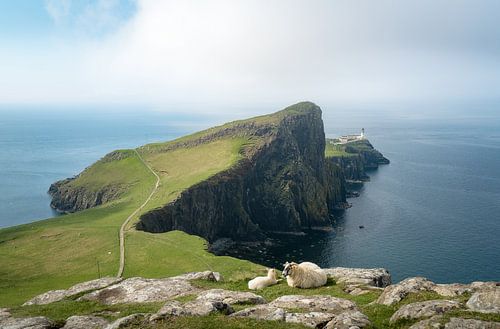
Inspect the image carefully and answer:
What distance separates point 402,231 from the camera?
12006cm

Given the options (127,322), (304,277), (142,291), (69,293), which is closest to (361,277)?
(304,277)

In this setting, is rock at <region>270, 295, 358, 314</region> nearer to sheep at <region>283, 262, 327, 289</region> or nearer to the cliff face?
sheep at <region>283, 262, 327, 289</region>

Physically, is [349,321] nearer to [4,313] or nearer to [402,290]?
[402,290]

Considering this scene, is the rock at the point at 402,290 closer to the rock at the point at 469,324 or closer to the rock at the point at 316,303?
the rock at the point at 316,303

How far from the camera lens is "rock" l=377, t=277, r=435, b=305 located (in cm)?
2042

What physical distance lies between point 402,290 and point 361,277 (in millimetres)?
9409

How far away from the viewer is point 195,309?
18828 millimetres

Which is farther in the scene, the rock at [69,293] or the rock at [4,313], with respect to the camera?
the rock at [69,293]

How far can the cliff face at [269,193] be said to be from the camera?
106888 millimetres

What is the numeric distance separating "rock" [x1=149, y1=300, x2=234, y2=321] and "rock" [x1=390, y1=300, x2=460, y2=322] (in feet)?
25.4

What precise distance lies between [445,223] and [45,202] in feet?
473

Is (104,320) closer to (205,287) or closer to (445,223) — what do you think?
(205,287)

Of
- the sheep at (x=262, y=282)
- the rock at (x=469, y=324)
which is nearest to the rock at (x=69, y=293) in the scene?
the sheep at (x=262, y=282)

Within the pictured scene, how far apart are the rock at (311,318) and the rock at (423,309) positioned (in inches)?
110
